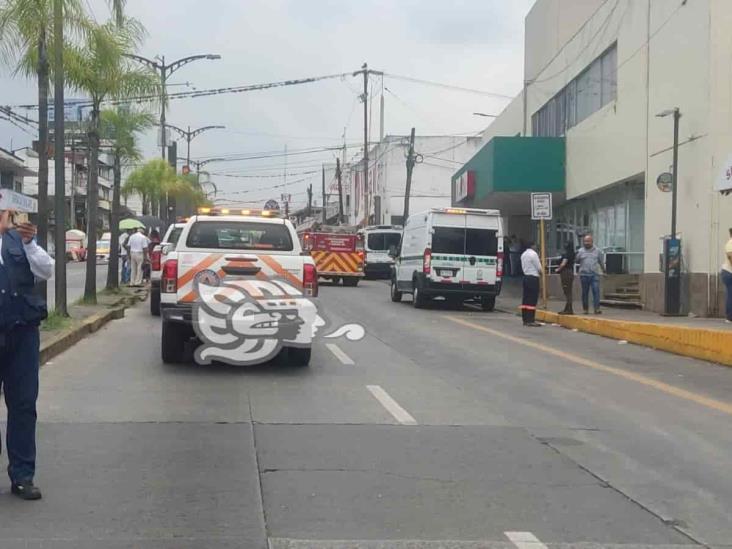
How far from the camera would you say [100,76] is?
18391 millimetres

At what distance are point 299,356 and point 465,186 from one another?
26.9 metres

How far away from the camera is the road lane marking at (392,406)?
862cm

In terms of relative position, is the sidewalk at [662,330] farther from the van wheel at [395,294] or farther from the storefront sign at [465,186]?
the storefront sign at [465,186]

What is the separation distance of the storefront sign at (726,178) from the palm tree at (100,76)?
35.8 ft

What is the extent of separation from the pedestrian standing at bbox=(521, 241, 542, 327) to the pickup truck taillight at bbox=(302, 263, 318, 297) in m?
8.87

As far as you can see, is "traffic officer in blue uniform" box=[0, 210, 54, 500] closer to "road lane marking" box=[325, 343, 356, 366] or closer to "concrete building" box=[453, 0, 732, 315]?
"road lane marking" box=[325, 343, 356, 366]

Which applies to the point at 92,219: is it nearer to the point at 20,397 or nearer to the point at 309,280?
the point at 309,280

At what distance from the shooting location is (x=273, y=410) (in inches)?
352

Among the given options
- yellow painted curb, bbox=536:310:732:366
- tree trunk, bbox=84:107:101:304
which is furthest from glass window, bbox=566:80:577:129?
tree trunk, bbox=84:107:101:304

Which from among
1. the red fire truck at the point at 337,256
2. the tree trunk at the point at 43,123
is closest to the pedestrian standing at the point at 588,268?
the tree trunk at the point at 43,123

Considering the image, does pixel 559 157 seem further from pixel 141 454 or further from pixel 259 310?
pixel 141 454

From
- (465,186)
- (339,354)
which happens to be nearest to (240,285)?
(339,354)

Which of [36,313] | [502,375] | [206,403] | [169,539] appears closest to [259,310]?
[206,403]

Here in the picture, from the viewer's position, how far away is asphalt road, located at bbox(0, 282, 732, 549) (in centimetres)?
543
